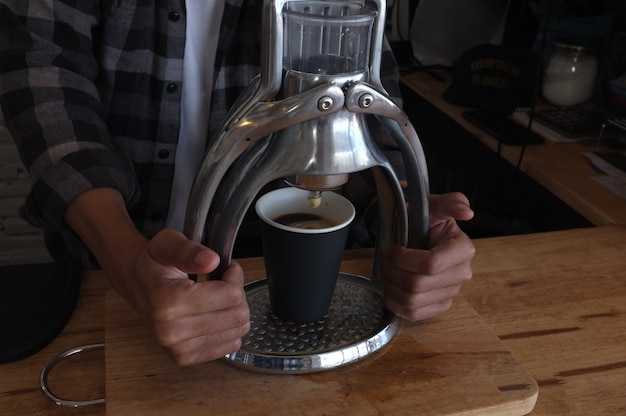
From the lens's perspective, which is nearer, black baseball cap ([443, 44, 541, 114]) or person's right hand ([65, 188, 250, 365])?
person's right hand ([65, 188, 250, 365])

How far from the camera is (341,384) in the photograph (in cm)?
57

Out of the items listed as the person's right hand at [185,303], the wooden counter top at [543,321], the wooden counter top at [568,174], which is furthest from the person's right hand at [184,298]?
the wooden counter top at [568,174]

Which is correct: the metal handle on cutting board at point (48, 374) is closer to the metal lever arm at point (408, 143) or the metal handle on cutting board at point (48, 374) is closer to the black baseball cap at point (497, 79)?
the metal lever arm at point (408, 143)

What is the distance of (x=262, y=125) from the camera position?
1.61 ft

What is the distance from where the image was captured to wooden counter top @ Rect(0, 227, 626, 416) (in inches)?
23.6

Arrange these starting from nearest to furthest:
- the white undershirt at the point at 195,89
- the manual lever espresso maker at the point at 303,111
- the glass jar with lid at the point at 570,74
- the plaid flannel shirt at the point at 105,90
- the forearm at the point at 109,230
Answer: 1. the manual lever espresso maker at the point at 303,111
2. the forearm at the point at 109,230
3. the plaid flannel shirt at the point at 105,90
4. the white undershirt at the point at 195,89
5. the glass jar with lid at the point at 570,74

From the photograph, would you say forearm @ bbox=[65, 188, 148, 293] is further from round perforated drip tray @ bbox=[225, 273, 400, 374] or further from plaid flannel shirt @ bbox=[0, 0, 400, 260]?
round perforated drip tray @ bbox=[225, 273, 400, 374]

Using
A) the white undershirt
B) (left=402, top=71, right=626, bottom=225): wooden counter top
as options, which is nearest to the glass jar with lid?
(left=402, top=71, right=626, bottom=225): wooden counter top

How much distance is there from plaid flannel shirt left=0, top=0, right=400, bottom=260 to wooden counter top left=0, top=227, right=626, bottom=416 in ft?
0.47

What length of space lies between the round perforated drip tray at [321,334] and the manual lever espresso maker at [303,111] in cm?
11

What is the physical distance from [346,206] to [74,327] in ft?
1.03

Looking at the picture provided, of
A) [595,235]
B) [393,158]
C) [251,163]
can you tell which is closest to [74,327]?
[251,163]

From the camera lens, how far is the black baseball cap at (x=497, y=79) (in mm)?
1521

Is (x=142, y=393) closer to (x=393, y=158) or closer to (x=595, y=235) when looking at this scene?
(x=393, y=158)
